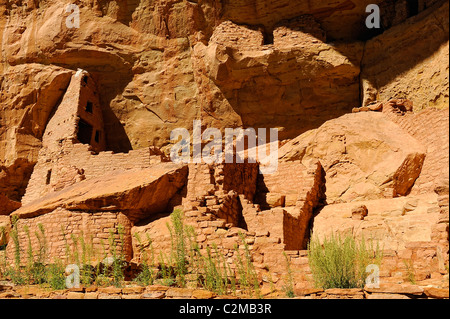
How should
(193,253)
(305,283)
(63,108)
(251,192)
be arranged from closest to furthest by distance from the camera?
(305,283) < (193,253) < (251,192) < (63,108)

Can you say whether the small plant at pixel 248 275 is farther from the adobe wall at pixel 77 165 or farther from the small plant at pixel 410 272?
the adobe wall at pixel 77 165

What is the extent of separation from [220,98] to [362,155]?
6.52m

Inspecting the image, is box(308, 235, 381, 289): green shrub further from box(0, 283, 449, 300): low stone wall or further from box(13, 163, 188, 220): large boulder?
box(13, 163, 188, 220): large boulder

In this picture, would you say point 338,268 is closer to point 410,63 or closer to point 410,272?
point 410,272

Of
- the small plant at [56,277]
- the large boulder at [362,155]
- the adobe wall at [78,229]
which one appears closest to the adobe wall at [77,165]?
the adobe wall at [78,229]

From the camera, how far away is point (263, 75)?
17.2m

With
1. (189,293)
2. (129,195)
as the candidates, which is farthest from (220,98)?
(189,293)

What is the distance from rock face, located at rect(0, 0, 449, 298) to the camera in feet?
38.5

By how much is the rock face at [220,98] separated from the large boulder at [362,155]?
33mm

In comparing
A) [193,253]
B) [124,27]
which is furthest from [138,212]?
[124,27]

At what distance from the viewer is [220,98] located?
1761 cm
